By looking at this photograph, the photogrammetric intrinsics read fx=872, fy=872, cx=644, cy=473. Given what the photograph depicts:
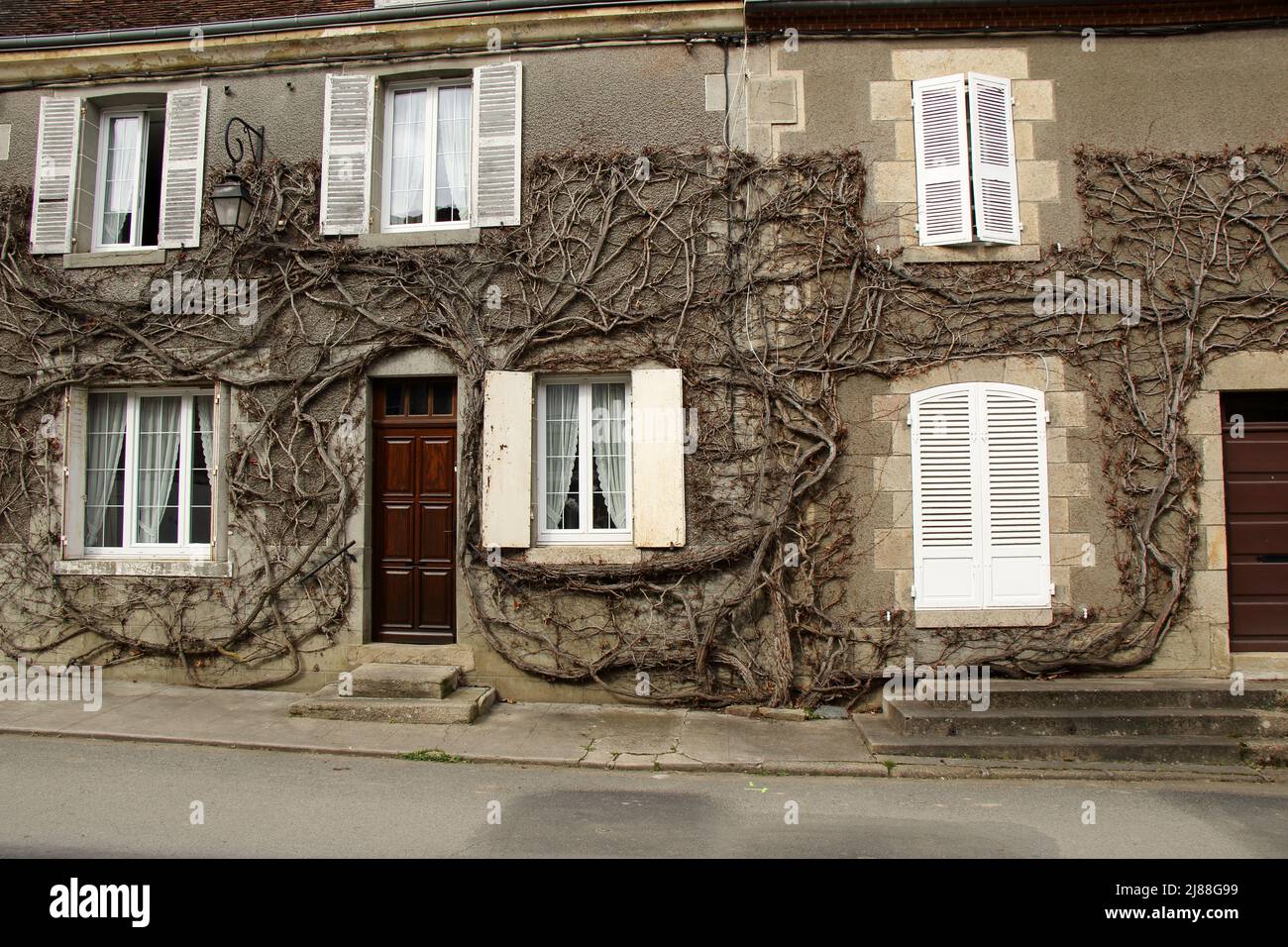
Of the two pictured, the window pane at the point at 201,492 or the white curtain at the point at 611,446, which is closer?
the white curtain at the point at 611,446

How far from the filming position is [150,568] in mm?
7762

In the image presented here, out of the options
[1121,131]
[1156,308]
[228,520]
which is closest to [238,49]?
[228,520]

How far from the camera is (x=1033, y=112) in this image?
24.3 ft

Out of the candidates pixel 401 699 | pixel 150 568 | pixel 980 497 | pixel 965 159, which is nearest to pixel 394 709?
pixel 401 699

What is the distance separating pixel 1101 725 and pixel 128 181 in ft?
31.5

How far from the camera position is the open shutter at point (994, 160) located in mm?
7285

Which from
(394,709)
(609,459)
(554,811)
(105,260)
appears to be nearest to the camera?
(554,811)

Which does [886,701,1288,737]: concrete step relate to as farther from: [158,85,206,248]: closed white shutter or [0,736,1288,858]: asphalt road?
[158,85,206,248]: closed white shutter

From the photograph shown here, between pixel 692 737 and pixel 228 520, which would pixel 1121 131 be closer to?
pixel 692 737

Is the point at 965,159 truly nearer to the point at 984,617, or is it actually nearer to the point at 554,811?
the point at 984,617

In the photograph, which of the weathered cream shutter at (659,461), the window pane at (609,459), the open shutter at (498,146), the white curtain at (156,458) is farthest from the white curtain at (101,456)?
the weathered cream shutter at (659,461)

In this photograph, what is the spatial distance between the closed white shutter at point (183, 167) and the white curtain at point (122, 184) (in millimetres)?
491

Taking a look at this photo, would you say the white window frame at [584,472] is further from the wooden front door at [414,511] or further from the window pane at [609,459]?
the wooden front door at [414,511]

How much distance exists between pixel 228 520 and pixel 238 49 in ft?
14.0
